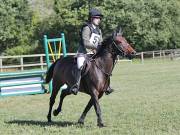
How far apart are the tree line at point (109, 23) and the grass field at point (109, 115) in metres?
37.3

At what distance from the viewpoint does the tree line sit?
54.9 m

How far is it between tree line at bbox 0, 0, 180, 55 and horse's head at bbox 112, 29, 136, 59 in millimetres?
43241

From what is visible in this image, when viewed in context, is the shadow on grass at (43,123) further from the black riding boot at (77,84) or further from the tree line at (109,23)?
the tree line at (109,23)

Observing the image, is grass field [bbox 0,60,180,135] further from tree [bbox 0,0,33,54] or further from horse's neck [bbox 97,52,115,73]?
tree [bbox 0,0,33,54]

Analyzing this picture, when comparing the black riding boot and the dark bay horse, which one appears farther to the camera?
the black riding boot

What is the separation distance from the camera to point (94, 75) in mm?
10141

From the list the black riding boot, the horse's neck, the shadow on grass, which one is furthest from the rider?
the shadow on grass

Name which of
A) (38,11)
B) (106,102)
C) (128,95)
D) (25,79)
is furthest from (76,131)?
(38,11)

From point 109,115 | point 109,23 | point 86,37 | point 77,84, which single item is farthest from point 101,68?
point 109,23

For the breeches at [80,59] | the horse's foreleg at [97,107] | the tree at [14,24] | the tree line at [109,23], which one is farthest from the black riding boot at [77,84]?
the tree line at [109,23]

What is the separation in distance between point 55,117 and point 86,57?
236 centimetres

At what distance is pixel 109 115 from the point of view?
11703 millimetres

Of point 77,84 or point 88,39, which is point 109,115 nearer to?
point 77,84

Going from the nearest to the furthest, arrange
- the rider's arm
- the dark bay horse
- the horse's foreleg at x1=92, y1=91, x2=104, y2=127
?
the horse's foreleg at x1=92, y1=91, x2=104, y2=127
the dark bay horse
the rider's arm
